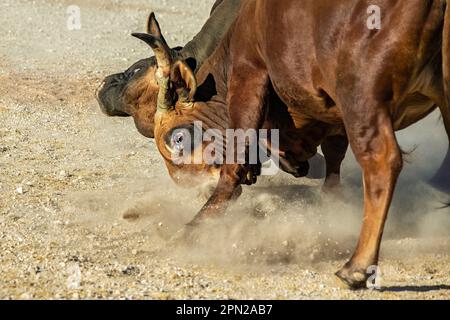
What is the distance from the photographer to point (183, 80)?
8422 millimetres

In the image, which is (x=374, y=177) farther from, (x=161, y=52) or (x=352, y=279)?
(x=161, y=52)

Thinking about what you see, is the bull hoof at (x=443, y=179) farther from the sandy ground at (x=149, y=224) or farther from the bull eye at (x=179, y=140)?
the bull eye at (x=179, y=140)

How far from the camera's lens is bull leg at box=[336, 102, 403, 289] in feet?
21.0

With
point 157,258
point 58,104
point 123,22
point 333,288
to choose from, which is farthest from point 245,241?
point 123,22

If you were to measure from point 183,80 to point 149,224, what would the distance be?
1091 millimetres

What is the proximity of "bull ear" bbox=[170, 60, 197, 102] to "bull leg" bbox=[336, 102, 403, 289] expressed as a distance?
2143 mm

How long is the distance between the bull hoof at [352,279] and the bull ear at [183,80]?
2407mm

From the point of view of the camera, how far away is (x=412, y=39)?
6.25 m

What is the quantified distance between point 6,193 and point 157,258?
208 cm

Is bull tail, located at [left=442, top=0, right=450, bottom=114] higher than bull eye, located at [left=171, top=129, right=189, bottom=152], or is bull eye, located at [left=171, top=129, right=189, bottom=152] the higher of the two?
bull tail, located at [left=442, top=0, right=450, bottom=114]

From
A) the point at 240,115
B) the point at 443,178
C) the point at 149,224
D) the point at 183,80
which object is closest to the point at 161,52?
the point at 183,80

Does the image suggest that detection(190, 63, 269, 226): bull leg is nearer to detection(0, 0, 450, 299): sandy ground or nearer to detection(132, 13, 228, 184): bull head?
detection(0, 0, 450, 299): sandy ground

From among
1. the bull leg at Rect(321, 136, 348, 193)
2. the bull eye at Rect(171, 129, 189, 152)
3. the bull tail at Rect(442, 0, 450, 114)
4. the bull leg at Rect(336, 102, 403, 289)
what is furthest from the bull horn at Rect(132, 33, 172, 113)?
the bull tail at Rect(442, 0, 450, 114)

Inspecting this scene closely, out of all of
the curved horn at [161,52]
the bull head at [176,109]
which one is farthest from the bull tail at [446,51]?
the curved horn at [161,52]
